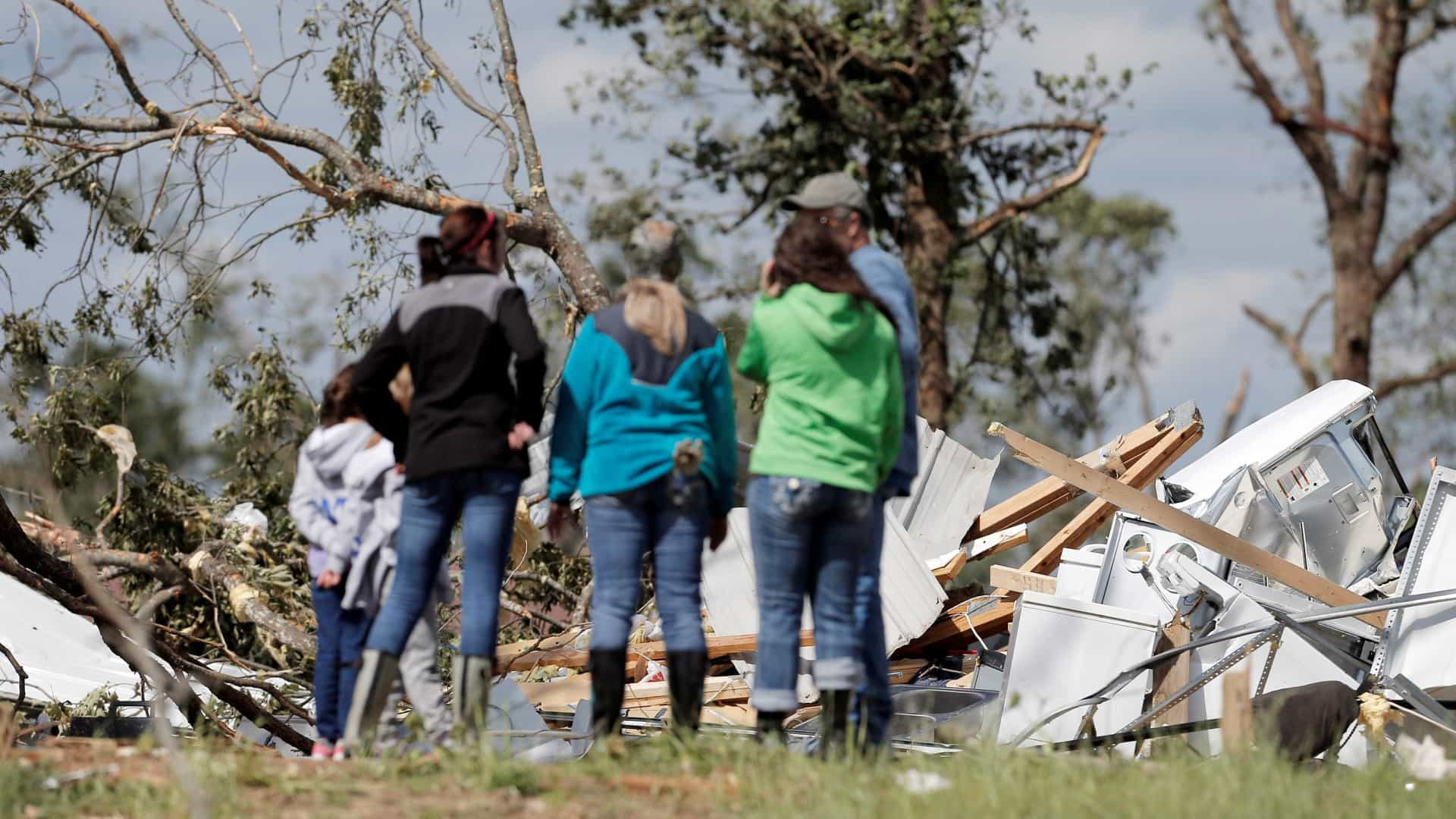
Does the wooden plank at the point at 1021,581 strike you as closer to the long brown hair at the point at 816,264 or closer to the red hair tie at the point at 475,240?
the long brown hair at the point at 816,264

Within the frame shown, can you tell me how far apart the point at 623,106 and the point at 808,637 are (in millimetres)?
11575

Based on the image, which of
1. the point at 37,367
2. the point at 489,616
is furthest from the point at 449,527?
the point at 37,367

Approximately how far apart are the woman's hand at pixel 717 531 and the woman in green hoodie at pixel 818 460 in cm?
26

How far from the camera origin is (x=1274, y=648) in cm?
684

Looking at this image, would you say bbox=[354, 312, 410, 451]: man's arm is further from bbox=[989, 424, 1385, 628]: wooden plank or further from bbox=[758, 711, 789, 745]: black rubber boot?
bbox=[989, 424, 1385, 628]: wooden plank

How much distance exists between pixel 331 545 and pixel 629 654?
312cm

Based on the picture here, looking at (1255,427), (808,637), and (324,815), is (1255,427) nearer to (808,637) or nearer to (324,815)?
(808,637)

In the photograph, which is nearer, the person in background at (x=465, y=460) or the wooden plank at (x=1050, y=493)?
the person in background at (x=465, y=460)

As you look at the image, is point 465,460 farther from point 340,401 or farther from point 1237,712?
point 1237,712

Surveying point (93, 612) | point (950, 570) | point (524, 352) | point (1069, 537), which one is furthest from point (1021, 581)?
point (93, 612)

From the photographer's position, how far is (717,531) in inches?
197

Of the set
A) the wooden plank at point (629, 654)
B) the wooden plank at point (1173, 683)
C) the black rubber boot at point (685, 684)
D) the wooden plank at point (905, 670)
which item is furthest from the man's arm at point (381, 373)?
the wooden plank at point (905, 670)

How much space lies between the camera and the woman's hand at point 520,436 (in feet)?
15.6

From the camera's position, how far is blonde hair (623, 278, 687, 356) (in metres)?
4.77
